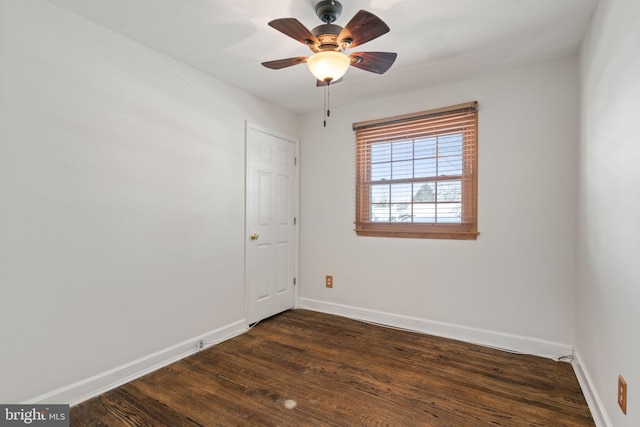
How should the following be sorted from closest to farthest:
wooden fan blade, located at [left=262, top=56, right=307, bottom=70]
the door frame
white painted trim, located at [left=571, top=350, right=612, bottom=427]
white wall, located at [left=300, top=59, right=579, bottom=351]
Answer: white painted trim, located at [left=571, top=350, right=612, bottom=427]
wooden fan blade, located at [left=262, top=56, right=307, bottom=70]
white wall, located at [left=300, top=59, right=579, bottom=351]
the door frame

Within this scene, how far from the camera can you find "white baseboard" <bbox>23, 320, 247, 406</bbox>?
1915 mm

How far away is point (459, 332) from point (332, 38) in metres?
2.73

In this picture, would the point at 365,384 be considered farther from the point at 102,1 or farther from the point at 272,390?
the point at 102,1

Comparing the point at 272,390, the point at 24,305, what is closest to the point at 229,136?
the point at 24,305

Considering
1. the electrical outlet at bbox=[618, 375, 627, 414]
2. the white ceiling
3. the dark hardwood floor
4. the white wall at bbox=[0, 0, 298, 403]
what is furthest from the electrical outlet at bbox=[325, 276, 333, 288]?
the electrical outlet at bbox=[618, 375, 627, 414]

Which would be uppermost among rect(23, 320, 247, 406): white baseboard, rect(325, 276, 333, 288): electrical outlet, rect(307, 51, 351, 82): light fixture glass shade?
rect(307, 51, 351, 82): light fixture glass shade

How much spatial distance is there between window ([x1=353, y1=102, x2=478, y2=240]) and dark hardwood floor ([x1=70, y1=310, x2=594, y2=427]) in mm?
1138

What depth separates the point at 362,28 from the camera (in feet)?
5.49

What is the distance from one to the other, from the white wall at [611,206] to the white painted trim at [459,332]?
32 cm

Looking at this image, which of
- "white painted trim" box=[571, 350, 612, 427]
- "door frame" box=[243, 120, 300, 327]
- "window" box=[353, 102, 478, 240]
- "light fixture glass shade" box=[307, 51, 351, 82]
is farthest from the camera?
"door frame" box=[243, 120, 300, 327]

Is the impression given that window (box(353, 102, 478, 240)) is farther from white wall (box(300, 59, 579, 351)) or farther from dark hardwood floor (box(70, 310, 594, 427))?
dark hardwood floor (box(70, 310, 594, 427))

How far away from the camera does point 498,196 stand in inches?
111

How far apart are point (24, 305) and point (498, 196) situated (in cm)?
348

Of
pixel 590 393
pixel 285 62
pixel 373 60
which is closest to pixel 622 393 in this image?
pixel 590 393
